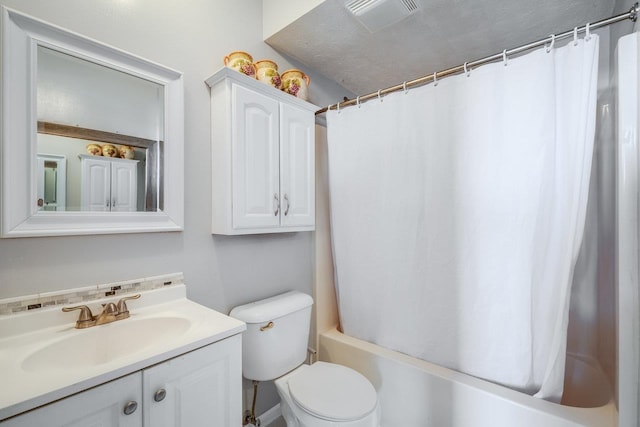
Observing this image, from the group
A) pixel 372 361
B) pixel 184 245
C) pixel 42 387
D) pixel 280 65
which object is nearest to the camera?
pixel 42 387

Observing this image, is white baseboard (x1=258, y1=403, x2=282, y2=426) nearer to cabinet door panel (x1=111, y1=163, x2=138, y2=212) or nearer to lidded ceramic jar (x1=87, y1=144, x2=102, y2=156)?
cabinet door panel (x1=111, y1=163, x2=138, y2=212)

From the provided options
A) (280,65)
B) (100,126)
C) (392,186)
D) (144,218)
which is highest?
(280,65)

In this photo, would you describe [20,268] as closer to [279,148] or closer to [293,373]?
[279,148]

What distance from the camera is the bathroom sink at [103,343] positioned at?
82cm

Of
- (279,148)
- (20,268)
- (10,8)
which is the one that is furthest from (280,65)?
(20,268)

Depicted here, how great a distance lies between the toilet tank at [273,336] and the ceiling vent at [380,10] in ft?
4.95

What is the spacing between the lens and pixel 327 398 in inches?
48.0

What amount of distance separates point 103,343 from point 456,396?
4.82ft

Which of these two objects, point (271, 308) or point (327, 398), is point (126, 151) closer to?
point (271, 308)

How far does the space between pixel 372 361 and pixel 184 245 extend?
1.18 m

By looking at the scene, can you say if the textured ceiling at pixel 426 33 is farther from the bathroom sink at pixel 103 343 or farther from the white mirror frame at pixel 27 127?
the bathroom sink at pixel 103 343

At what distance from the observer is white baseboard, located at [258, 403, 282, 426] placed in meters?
1.57

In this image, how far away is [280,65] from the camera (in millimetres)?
1702

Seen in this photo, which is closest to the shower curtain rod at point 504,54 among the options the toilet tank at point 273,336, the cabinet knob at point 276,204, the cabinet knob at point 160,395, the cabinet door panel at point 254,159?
the cabinet door panel at point 254,159
